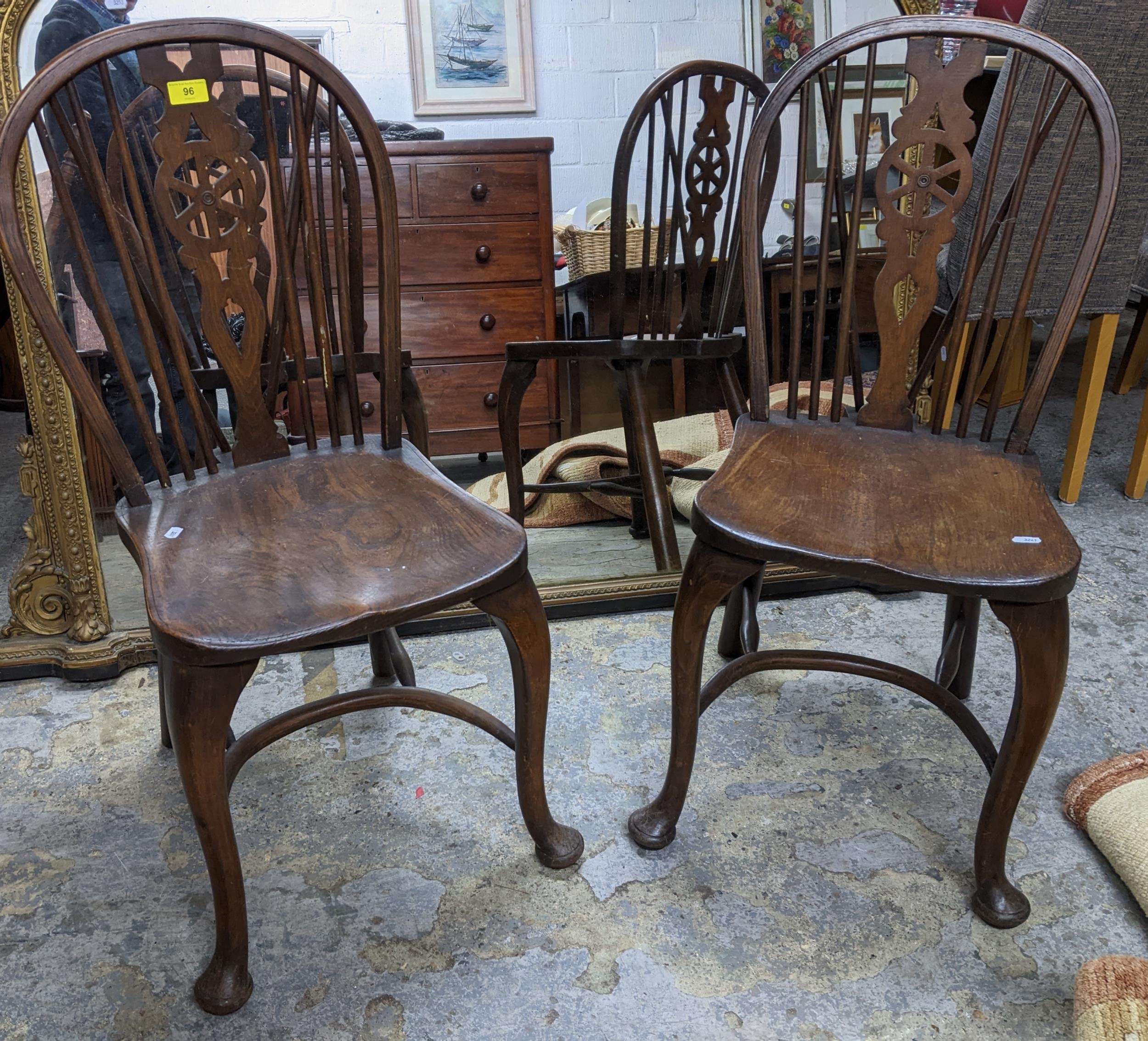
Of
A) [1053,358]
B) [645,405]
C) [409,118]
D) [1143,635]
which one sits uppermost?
[409,118]

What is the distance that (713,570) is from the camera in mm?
Answer: 1135

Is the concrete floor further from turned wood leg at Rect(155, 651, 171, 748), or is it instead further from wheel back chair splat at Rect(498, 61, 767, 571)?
wheel back chair splat at Rect(498, 61, 767, 571)

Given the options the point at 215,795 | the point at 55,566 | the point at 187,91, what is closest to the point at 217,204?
the point at 187,91

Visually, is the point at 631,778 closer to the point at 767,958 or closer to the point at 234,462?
the point at 767,958

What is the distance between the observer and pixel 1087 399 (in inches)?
94.7

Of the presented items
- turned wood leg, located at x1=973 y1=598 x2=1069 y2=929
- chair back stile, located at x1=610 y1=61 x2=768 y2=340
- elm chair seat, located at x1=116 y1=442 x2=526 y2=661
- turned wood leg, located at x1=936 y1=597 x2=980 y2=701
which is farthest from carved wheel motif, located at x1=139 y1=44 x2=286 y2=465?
turned wood leg, located at x1=936 y1=597 x2=980 y2=701

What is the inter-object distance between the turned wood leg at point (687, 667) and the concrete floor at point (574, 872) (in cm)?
5

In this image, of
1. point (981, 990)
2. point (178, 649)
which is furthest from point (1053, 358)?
point (178, 649)

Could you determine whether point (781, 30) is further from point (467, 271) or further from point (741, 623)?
point (741, 623)

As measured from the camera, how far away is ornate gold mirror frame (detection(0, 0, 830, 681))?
166 cm

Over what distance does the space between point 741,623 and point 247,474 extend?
941 mm

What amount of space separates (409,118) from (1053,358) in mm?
1277

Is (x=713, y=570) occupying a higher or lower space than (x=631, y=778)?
higher

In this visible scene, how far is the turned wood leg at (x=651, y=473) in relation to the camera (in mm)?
1919
